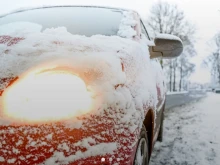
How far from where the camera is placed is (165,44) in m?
3.39

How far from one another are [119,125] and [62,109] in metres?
0.33

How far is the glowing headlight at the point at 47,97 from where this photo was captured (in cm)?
170

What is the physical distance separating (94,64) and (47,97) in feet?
1.14

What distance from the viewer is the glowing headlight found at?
1.70m

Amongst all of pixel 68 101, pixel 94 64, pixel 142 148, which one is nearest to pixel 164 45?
pixel 142 148

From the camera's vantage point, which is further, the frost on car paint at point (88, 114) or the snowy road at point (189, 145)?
the snowy road at point (189, 145)

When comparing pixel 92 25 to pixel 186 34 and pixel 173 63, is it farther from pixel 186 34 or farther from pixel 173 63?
pixel 173 63

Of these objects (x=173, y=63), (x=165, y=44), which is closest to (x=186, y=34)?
(x=173, y=63)

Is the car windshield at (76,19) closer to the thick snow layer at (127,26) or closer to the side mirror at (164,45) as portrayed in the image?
the thick snow layer at (127,26)

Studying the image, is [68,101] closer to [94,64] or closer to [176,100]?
[94,64]

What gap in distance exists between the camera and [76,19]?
3279 millimetres

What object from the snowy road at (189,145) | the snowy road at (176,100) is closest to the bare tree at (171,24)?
the snowy road at (176,100)

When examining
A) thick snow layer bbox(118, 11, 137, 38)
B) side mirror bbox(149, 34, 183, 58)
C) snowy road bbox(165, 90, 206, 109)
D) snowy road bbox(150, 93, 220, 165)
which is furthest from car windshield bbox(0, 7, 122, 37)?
snowy road bbox(165, 90, 206, 109)

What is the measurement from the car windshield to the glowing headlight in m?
1.11
